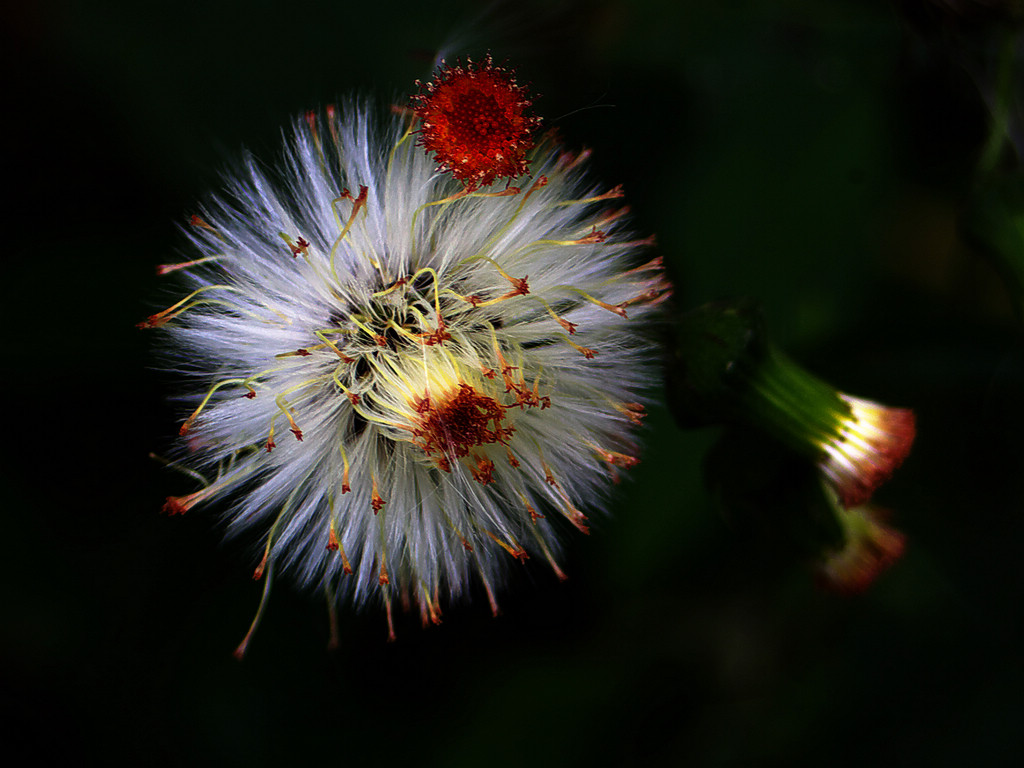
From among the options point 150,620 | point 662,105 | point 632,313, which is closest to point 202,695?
point 150,620

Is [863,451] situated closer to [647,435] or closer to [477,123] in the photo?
[647,435]

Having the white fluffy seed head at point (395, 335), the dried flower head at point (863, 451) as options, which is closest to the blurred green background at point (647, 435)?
the dried flower head at point (863, 451)

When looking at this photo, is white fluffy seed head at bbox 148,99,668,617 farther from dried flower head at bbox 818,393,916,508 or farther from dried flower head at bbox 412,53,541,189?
dried flower head at bbox 818,393,916,508

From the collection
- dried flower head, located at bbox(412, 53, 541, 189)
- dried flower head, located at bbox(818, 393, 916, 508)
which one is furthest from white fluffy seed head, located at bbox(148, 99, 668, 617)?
dried flower head, located at bbox(818, 393, 916, 508)

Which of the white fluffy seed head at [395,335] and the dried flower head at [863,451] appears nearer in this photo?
the white fluffy seed head at [395,335]

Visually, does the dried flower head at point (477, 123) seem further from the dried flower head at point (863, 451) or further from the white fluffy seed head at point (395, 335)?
the dried flower head at point (863, 451)

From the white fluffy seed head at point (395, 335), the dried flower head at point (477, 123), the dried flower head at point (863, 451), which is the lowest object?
the dried flower head at point (863, 451)

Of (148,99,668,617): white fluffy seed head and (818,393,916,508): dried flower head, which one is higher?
Answer: (148,99,668,617): white fluffy seed head
